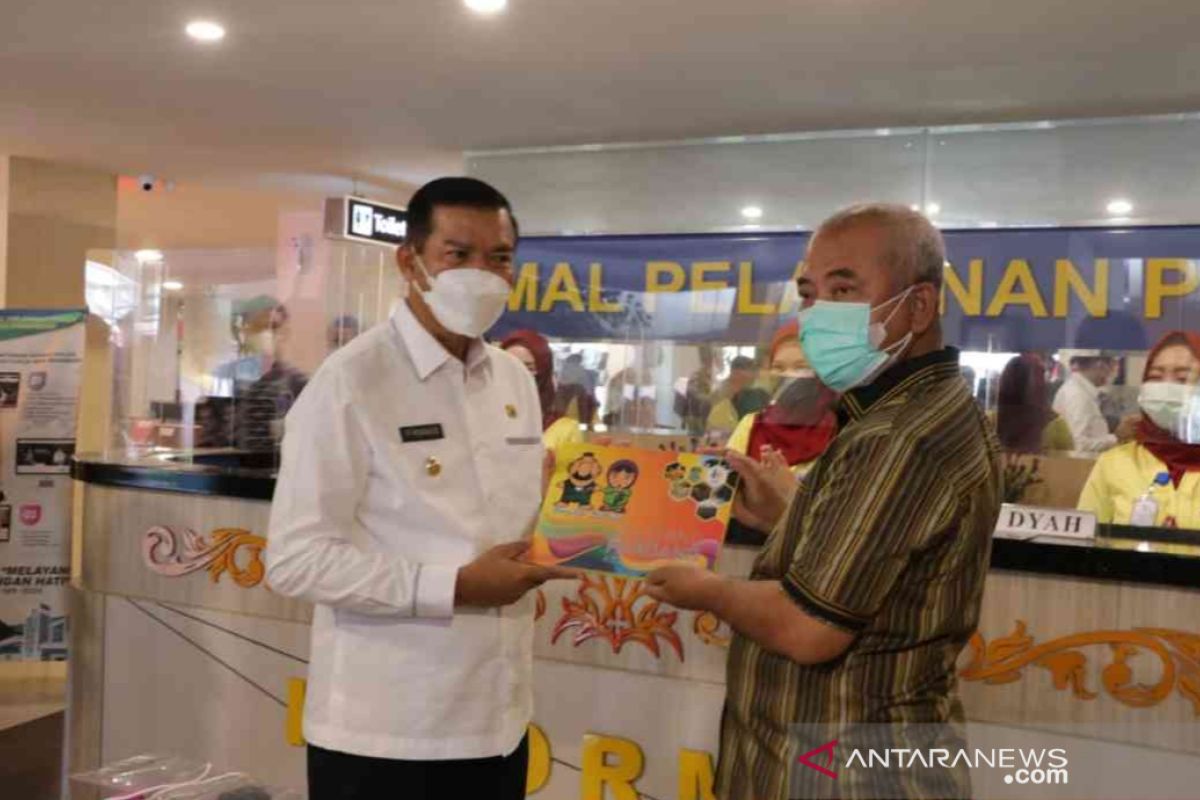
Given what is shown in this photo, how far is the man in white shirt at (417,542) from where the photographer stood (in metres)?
1.82

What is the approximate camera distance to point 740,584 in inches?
61.9

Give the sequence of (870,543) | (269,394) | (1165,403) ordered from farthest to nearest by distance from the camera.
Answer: (1165,403)
(269,394)
(870,543)

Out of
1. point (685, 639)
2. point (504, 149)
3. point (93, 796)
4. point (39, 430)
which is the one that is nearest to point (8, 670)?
point (39, 430)

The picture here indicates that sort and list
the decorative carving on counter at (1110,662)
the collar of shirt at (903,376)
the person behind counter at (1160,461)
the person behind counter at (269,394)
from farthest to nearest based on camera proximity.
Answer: the person behind counter at (1160,461)
the person behind counter at (269,394)
the decorative carving on counter at (1110,662)
the collar of shirt at (903,376)

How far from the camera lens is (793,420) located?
5.86m

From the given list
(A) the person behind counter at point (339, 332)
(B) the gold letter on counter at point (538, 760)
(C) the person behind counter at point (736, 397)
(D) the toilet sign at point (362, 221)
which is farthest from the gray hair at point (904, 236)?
(C) the person behind counter at point (736, 397)

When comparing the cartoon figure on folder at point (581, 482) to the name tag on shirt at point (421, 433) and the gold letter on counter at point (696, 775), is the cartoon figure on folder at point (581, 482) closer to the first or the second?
the name tag on shirt at point (421, 433)

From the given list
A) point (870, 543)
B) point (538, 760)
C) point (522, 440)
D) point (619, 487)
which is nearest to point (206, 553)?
point (538, 760)

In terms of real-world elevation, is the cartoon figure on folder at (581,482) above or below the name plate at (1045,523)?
above

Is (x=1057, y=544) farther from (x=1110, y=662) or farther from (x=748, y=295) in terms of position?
(x=748, y=295)

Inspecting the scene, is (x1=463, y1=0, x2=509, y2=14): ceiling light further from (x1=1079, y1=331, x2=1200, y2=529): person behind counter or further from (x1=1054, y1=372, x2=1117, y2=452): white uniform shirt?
(x1=1054, y1=372, x2=1117, y2=452): white uniform shirt

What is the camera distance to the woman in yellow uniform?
5.18 metres

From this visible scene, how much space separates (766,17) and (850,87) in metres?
1.20

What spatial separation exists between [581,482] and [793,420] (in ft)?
12.8
